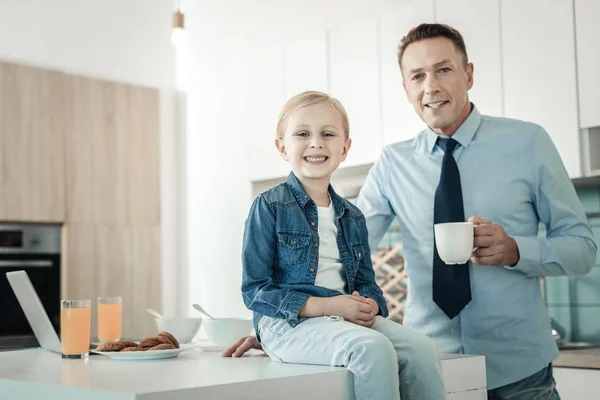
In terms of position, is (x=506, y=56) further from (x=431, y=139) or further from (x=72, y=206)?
(x=72, y=206)

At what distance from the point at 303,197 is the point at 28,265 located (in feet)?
10.0

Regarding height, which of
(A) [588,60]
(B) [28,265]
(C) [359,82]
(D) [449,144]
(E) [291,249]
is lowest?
(B) [28,265]

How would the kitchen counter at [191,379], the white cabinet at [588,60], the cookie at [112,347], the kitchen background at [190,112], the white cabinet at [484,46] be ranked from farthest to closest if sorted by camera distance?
the kitchen background at [190,112] → the white cabinet at [484,46] → the white cabinet at [588,60] → the cookie at [112,347] → the kitchen counter at [191,379]

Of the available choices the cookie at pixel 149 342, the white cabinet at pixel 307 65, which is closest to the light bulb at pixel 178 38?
the white cabinet at pixel 307 65

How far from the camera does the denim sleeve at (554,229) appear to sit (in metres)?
1.58

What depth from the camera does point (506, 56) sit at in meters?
2.95

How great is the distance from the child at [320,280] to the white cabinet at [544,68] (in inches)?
61.1

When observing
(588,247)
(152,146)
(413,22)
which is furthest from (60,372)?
(152,146)

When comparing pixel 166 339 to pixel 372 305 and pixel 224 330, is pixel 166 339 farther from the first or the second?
pixel 372 305

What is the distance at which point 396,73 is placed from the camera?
334cm

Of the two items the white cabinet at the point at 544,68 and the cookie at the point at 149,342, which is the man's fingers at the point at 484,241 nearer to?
the cookie at the point at 149,342

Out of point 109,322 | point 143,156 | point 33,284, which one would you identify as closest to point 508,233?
point 109,322

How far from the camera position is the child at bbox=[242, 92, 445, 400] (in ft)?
3.72

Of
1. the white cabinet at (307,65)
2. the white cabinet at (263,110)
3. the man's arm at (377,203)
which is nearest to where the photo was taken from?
the man's arm at (377,203)
